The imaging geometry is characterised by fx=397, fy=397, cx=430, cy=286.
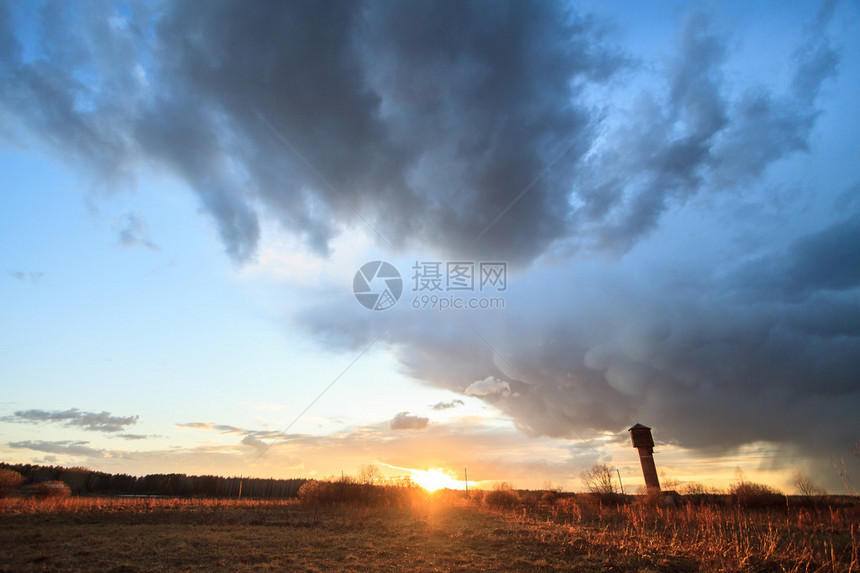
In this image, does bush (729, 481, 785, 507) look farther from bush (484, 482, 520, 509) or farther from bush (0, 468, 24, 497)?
bush (0, 468, 24, 497)

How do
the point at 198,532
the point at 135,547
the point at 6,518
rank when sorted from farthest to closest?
the point at 6,518 < the point at 198,532 < the point at 135,547

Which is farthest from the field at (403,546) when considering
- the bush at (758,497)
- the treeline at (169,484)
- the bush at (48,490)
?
the treeline at (169,484)

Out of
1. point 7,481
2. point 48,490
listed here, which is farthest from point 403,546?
point 48,490

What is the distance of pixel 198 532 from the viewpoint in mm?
26234

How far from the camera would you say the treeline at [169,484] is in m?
91.3

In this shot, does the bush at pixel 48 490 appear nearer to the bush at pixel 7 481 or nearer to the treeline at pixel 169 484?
the bush at pixel 7 481

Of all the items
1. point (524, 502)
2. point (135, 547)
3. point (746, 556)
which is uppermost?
point (746, 556)

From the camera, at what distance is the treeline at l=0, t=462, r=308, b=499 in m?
91.3

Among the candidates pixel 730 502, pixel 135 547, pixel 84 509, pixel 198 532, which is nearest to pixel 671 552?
pixel 135 547

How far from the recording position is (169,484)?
99.2m

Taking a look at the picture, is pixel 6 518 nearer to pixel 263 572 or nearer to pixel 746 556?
pixel 263 572

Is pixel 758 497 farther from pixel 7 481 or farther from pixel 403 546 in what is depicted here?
pixel 7 481

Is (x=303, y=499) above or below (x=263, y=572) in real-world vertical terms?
below

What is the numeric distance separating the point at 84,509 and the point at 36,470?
255 feet
